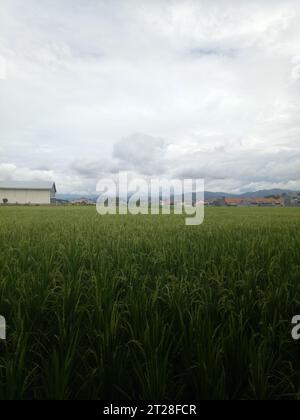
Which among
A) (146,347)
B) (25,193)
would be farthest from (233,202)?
(146,347)

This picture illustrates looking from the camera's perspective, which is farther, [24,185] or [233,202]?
[233,202]

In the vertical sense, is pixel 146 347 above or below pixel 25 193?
below

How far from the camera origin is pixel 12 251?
14.4ft

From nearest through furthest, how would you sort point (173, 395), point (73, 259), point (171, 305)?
point (173, 395) → point (171, 305) → point (73, 259)

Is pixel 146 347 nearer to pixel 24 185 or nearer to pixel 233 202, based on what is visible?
pixel 24 185

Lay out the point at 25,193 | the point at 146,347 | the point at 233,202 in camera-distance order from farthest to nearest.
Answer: the point at 233,202 → the point at 25,193 → the point at 146,347

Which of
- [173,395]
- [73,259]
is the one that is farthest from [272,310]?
[73,259]

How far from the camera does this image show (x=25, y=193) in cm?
6538

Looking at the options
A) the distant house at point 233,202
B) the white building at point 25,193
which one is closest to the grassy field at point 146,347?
the white building at point 25,193

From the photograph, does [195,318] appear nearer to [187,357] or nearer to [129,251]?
[187,357]

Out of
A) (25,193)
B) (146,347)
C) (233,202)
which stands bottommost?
(146,347)

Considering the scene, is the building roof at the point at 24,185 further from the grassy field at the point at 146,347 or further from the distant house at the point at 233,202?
the grassy field at the point at 146,347

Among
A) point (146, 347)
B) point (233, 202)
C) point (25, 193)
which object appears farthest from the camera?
point (233, 202)
